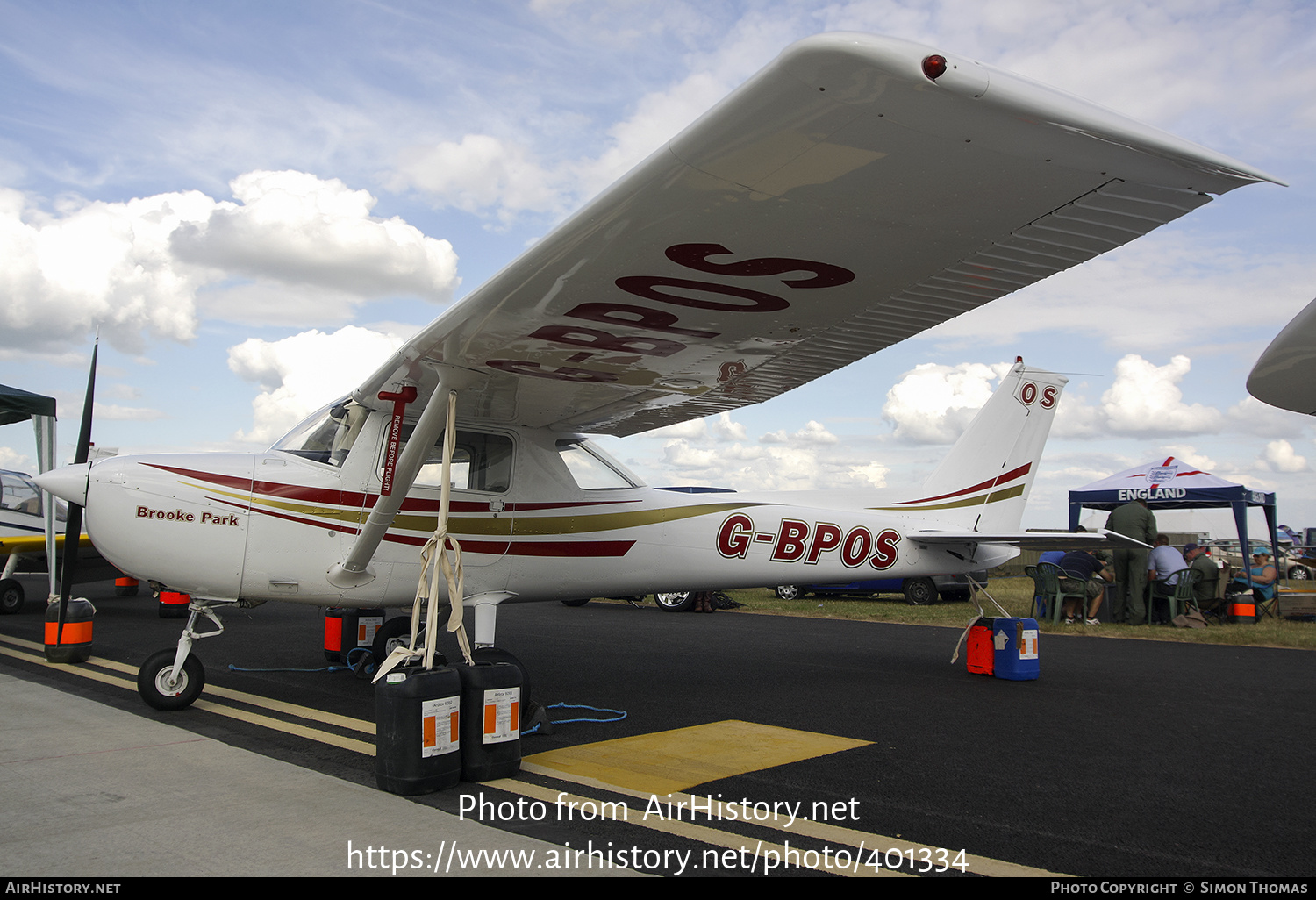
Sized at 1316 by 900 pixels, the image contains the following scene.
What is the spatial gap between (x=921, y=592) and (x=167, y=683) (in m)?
15.1

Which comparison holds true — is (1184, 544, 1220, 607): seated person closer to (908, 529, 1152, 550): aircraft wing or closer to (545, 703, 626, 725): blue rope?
(908, 529, 1152, 550): aircraft wing

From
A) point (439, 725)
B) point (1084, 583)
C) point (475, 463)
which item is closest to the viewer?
point (439, 725)

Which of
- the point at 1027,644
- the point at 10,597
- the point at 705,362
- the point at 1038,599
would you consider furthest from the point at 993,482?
the point at 10,597

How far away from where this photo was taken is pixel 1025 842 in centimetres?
331

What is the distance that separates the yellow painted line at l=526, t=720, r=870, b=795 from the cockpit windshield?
2979mm

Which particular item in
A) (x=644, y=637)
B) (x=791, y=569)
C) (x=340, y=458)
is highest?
(x=340, y=458)

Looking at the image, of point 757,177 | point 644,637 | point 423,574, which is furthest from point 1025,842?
point 644,637

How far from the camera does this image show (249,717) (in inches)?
219

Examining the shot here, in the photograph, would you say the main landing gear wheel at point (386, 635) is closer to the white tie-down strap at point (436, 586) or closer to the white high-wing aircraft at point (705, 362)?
the white high-wing aircraft at point (705, 362)

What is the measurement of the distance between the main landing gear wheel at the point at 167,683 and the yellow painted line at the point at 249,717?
0.65ft

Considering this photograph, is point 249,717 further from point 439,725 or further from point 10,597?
point 10,597

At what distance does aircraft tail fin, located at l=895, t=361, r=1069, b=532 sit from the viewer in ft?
28.5

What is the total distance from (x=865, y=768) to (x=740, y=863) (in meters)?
1.71

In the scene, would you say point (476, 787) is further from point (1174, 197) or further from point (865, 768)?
point (1174, 197)
